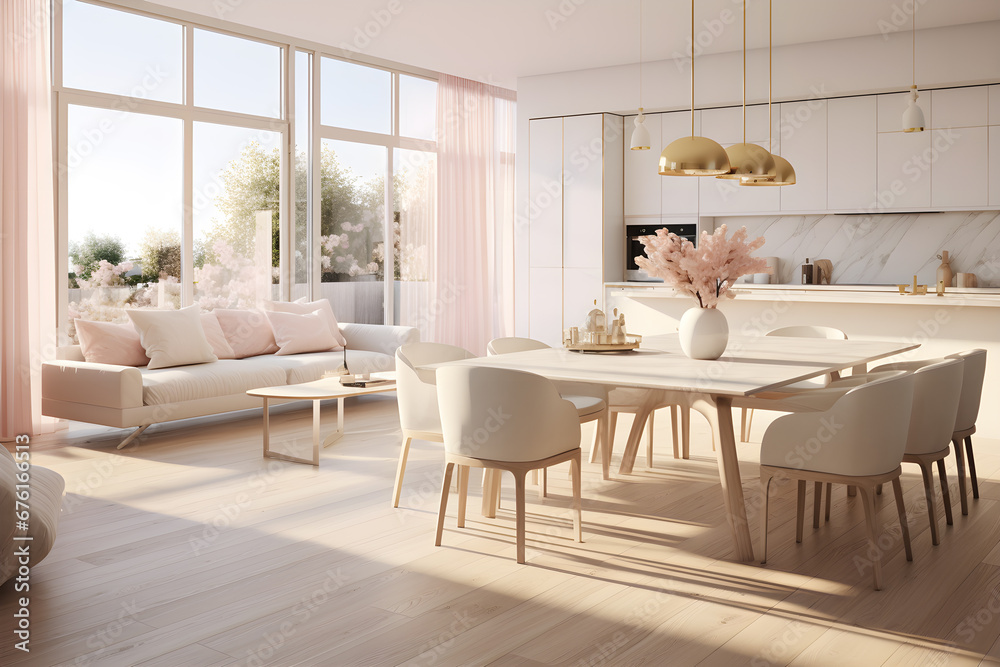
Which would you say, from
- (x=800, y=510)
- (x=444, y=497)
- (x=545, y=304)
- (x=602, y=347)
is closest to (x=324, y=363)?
(x=545, y=304)

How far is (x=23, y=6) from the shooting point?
557 centimetres

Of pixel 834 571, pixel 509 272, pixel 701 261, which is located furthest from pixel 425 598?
pixel 509 272

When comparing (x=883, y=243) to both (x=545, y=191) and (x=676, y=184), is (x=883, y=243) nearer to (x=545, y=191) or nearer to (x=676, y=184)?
(x=676, y=184)

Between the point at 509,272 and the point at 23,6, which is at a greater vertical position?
the point at 23,6

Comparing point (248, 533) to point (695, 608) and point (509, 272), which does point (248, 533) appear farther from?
point (509, 272)

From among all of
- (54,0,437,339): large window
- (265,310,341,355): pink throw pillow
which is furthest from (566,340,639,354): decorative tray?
(54,0,437,339): large window

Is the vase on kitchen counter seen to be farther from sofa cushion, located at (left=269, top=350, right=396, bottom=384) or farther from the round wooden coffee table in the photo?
sofa cushion, located at (left=269, top=350, right=396, bottom=384)

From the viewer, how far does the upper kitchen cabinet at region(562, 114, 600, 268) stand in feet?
26.2

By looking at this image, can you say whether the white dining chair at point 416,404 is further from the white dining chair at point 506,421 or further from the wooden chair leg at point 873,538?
the wooden chair leg at point 873,538

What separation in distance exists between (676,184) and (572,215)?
1.00 meters

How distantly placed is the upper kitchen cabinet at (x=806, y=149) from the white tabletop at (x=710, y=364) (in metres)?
2.94

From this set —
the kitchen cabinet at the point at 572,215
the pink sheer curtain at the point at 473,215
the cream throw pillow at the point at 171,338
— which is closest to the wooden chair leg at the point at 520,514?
the cream throw pillow at the point at 171,338

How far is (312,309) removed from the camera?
7.22 metres

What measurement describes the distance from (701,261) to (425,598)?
1801mm
